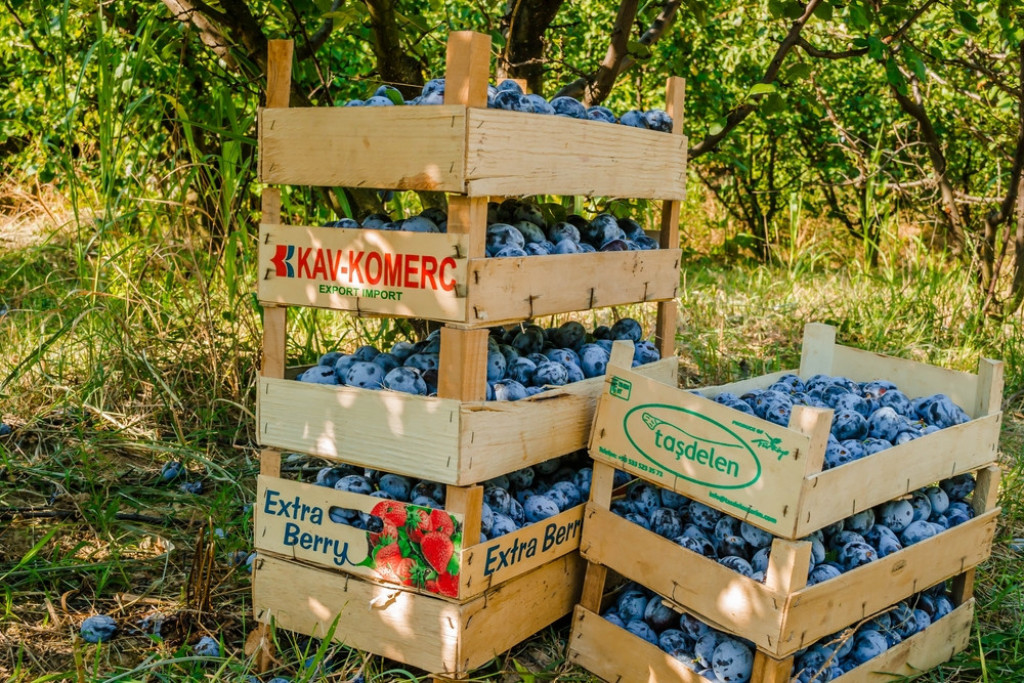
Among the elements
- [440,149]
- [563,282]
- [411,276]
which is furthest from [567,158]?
[411,276]

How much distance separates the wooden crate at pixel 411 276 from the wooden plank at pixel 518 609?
72cm

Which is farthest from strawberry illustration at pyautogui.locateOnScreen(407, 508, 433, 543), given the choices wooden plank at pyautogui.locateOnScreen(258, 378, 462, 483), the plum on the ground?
the plum on the ground

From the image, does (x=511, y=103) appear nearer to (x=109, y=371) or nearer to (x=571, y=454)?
(x=571, y=454)

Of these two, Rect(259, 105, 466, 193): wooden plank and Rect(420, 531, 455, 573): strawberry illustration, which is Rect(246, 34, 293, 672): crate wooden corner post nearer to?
Rect(259, 105, 466, 193): wooden plank

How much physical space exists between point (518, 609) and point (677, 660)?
440 mm

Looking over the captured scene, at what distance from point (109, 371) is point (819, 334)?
9.03 ft

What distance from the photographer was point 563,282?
8.55 ft

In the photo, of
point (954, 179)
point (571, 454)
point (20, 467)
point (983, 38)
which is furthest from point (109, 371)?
point (954, 179)

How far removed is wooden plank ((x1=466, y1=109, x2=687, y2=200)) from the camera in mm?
2271

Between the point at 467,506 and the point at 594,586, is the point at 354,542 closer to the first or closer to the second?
the point at 467,506

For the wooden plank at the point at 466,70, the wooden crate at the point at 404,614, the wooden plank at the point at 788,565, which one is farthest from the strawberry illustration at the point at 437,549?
the wooden plank at the point at 466,70

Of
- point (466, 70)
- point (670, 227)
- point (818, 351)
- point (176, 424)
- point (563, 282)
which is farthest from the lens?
point (176, 424)

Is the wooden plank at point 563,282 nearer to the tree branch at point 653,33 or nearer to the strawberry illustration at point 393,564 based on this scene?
the strawberry illustration at point 393,564

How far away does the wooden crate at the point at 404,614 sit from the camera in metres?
2.45
